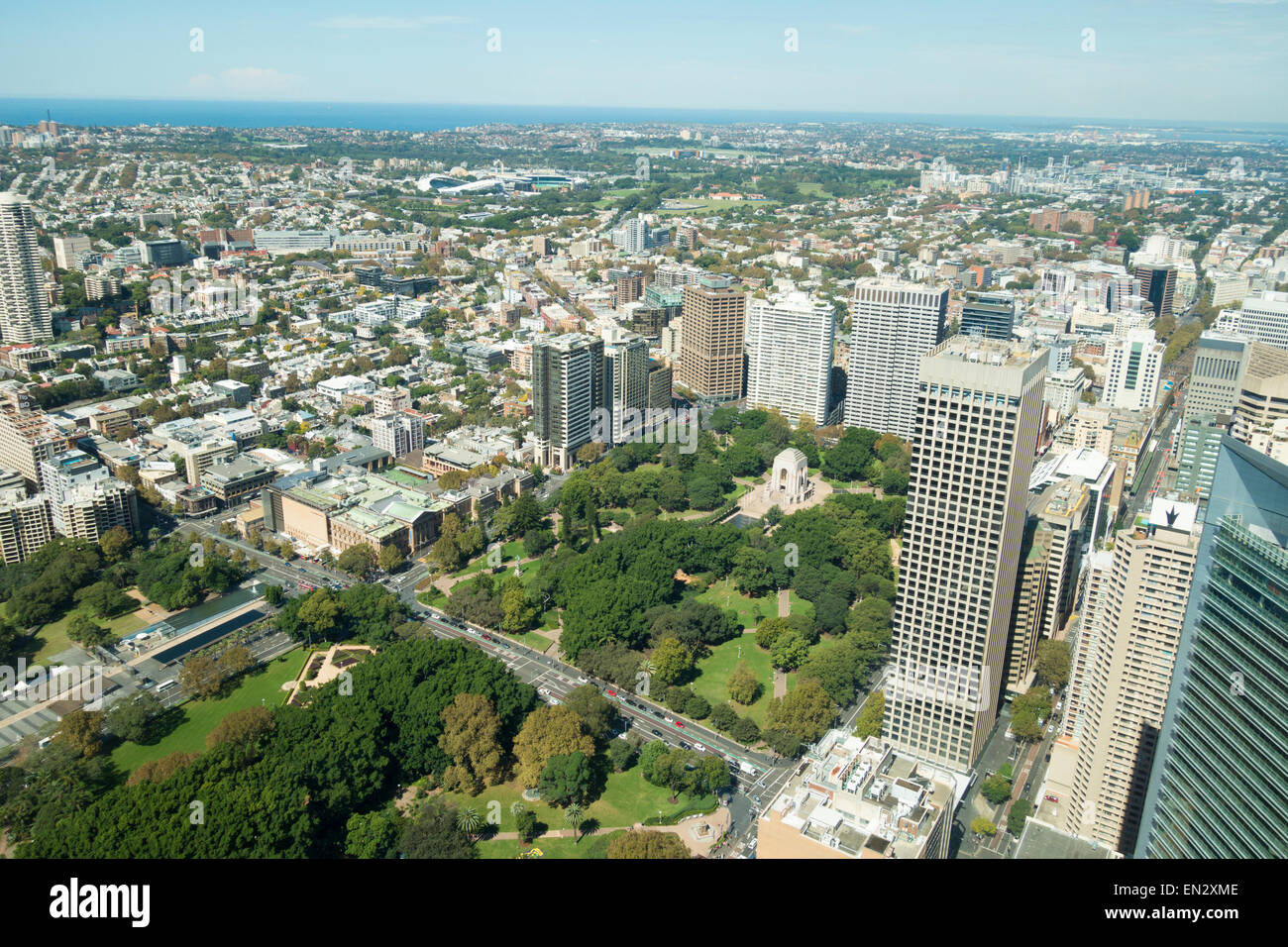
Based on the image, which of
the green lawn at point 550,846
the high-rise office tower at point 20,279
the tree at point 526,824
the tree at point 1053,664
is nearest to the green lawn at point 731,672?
the green lawn at point 550,846

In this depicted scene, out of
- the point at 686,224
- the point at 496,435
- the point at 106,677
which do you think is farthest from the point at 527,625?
the point at 686,224

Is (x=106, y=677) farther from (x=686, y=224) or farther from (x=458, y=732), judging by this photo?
(x=686, y=224)

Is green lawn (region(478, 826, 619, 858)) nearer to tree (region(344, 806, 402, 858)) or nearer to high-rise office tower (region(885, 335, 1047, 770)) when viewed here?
tree (region(344, 806, 402, 858))

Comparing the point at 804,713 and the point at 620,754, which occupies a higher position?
the point at 804,713

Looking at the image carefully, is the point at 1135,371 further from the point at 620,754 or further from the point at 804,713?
the point at 620,754

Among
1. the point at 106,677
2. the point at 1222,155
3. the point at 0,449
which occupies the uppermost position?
the point at 1222,155

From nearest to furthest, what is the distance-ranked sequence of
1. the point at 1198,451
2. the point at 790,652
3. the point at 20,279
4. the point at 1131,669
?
the point at 1131,669 → the point at 790,652 → the point at 1198,451 → the point at 20,279

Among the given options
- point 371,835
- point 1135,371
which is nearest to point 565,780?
point 371,835

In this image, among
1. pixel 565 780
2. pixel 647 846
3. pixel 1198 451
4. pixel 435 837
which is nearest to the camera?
pixel 647 846
